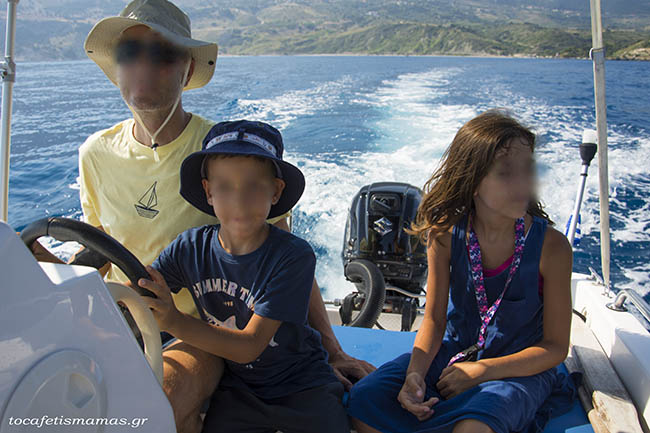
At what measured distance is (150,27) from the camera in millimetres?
1440

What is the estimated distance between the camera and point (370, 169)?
541 centimetres

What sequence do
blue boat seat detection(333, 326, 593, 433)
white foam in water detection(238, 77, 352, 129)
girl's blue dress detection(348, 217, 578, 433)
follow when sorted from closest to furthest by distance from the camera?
girl's blue dress detection(348, 217, 578, 433) < blue boat seat detection(333, 326, 593, 433) < white foam in water detection(238, 77, 352, 129)

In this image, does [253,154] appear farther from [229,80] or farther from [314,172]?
[229,80]

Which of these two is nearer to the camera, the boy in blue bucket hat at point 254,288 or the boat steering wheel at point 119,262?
the boat steering wheel at point 119,262

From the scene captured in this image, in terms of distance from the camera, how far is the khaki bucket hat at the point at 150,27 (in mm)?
1458

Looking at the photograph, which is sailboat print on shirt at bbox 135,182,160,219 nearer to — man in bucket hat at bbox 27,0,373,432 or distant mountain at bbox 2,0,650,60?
man in bucket hat at bbox 27,0,373,432

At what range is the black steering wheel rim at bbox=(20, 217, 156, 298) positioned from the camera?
0.88 metres

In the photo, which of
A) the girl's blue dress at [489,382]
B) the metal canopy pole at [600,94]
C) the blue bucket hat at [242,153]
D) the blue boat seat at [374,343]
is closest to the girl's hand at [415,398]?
the girl's blue dress at [489,382]

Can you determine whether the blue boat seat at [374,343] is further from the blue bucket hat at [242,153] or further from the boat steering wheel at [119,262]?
Result: the boat steering wheel at [119,262]

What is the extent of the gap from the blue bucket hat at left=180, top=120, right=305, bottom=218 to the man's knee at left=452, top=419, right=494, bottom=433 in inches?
27.6

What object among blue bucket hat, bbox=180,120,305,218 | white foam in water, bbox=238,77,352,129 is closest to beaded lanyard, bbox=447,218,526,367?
blue bucket hat, bbox=180,120,305,218

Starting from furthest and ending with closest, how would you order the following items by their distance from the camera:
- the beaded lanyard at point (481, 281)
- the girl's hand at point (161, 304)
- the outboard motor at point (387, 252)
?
1. the outboard motor at point (387, 252)
2. the beaded lanyard at point (481, 281)
3. the girl's hand at point (161, 304)

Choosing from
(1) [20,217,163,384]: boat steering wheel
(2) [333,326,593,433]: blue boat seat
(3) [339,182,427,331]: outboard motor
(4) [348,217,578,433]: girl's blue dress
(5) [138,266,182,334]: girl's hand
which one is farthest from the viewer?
(3) [339,182,427,331]: outboard motor

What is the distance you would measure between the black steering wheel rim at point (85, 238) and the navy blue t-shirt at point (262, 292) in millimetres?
271
